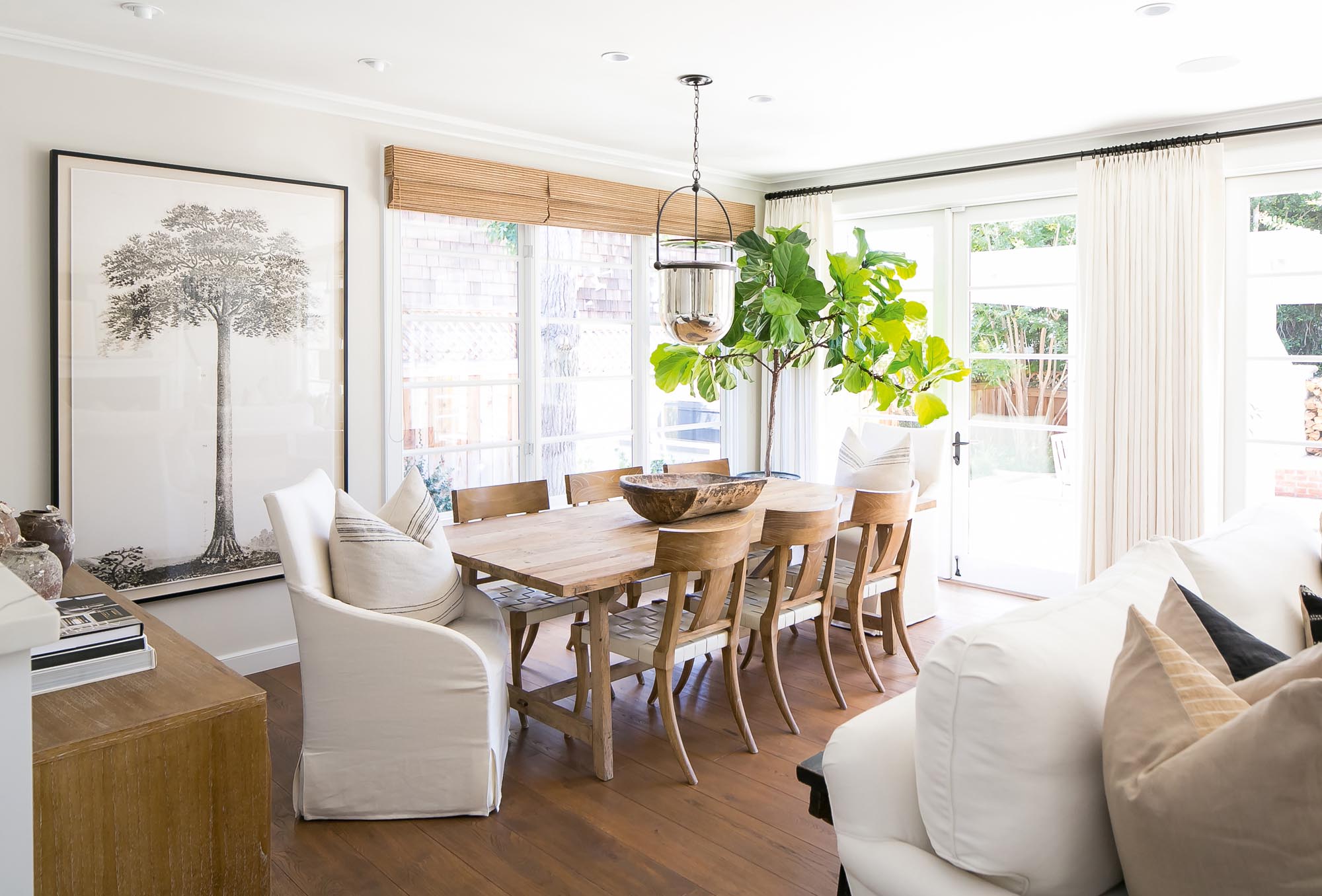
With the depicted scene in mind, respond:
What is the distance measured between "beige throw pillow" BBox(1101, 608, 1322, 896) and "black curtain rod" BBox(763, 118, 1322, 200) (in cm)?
399

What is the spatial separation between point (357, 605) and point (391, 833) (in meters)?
0.65

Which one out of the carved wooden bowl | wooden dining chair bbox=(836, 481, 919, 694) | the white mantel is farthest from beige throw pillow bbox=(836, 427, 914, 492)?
the white mantel

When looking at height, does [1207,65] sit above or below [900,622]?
above

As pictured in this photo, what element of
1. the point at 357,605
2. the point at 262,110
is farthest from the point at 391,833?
the point at 262,110

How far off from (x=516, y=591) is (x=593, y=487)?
0.66 metres

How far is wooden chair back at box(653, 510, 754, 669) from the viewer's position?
2.87m

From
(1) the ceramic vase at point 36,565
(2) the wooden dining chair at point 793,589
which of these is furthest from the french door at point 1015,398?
(1) the ceramic vase at point 36,565

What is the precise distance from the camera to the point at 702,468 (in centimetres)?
463

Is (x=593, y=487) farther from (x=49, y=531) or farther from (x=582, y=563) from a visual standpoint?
(x=49, y=531)

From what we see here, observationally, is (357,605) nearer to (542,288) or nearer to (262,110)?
(262,110)

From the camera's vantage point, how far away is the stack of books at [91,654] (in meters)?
1.76

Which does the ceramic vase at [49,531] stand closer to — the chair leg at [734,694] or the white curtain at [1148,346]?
the chair leg at [734,694]

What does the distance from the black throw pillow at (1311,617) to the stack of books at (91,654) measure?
8.26 feet

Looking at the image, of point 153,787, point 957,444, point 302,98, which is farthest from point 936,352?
point 153,787
